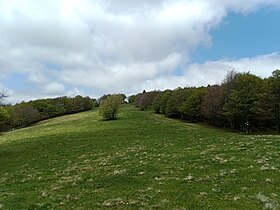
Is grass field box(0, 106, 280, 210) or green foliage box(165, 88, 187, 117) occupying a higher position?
green foliage box(165, 88, 187, 117)

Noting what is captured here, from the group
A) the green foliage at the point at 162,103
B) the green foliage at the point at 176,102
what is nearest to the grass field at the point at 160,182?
the green foliage at the point at 176,102

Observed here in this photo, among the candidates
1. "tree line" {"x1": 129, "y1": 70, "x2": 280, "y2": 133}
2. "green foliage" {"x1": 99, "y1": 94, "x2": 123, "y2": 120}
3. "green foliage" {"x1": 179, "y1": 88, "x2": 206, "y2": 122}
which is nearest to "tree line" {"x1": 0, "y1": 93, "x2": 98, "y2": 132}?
"green foliage" {"x1": 99, "y1": 94, "x2": 123, "y2": 120}

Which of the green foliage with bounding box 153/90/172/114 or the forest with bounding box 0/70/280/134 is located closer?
the forest with bounding box 0/70/280/134

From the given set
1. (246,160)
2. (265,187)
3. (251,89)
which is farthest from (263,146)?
(251,89)

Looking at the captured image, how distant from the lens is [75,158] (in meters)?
37.3

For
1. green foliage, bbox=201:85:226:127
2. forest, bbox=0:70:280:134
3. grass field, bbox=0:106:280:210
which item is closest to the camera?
grass field, bbox=0:106:280:210

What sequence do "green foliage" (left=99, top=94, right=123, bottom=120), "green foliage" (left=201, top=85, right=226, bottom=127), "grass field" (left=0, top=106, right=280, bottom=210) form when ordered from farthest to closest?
"green foliage" (left=99, top=94, right=123, bottom=120)
"green foliage" (left=201, top=85, right=226, bottom=127)
"grass field" (left=0, top=106, right=280, bottom=210)

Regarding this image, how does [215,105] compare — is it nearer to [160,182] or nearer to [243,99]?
[243,99]

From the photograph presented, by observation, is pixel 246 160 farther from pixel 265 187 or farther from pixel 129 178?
pixel 129 178

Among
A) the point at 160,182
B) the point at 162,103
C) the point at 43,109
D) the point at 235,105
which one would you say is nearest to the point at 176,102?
the point at 162,103

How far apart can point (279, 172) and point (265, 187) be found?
3.16 meters

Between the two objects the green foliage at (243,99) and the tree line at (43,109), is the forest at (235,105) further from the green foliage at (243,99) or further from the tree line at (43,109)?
the tree line at (43,109)

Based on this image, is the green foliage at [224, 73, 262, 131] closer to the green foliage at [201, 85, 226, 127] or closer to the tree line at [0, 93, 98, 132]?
the green foliage at [201, 85, 226, 127]

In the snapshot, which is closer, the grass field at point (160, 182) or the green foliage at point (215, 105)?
the grass field at point (160, 182)
